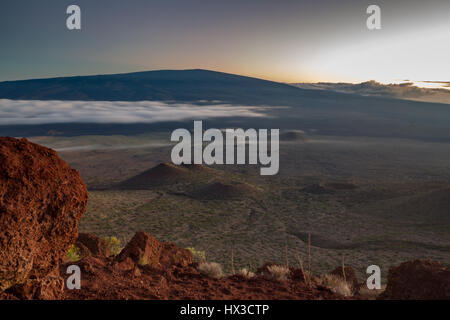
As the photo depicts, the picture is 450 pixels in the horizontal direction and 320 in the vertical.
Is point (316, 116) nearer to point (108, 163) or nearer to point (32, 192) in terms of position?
point (108, 163)

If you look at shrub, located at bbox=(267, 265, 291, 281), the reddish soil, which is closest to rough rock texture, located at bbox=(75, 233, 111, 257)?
the reddish soil

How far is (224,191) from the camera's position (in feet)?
109

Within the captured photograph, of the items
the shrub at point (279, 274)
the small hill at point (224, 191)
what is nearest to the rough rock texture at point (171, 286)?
the shrub at point (279, 274)

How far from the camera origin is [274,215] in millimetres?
27047

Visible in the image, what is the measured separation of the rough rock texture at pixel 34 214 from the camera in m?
3.74

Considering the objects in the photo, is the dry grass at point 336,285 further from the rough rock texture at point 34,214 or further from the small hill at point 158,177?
the small hill at point 158,177

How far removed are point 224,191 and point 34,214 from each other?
96.6 ft

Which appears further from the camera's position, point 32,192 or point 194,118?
point 194,118

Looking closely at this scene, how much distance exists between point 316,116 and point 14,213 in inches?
7439

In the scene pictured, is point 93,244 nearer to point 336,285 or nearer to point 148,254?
point 148,254

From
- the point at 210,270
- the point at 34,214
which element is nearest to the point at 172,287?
the point at 210,270

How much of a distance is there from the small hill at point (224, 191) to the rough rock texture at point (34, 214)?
91.4 ft

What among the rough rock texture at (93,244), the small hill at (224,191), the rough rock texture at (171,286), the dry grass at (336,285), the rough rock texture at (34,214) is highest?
the rough rock texture at (34,214)

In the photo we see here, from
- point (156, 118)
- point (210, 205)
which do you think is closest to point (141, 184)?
point (210, 205)
